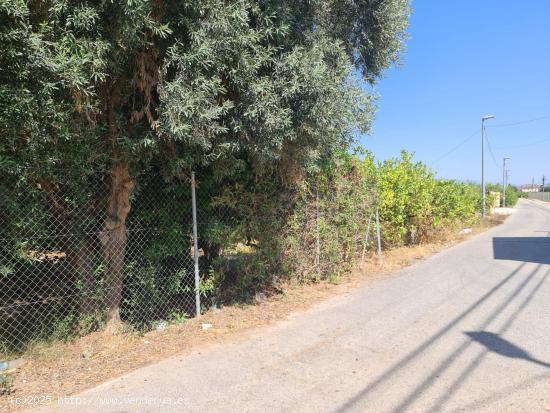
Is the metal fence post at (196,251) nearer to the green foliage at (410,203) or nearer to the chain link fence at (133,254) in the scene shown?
the chain link fence at (133,254)

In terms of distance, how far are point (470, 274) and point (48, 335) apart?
8218 millimetres

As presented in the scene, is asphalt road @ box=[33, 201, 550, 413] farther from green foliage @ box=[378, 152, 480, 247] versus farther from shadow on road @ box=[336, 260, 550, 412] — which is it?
green foliage @ box=[378, 152, 480, 247]

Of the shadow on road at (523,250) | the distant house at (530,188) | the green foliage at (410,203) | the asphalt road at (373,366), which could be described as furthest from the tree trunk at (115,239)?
the distant house at (530,188)

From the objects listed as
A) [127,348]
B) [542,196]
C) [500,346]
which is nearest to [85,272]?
[127,348]

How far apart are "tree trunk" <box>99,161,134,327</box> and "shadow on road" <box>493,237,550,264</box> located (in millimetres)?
10271

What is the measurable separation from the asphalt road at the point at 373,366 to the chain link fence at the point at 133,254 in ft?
4.30

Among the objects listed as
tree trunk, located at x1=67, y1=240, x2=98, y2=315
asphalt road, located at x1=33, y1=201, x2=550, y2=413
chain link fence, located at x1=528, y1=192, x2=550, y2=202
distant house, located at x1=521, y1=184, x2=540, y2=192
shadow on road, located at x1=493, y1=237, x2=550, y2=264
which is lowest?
asphalt road, located at x1=33, y1=201, x2=550, y2=413

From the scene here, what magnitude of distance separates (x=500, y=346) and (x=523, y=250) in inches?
399

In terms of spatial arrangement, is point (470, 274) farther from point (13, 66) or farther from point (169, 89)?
point (13, 66)

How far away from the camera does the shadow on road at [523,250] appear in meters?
11.5

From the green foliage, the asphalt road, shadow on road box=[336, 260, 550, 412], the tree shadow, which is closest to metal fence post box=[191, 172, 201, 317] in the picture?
the asphalt road

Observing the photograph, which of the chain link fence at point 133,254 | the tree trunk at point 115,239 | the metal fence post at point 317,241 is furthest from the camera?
the metal fence post at point 317,241

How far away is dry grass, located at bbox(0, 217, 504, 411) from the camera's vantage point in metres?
3.90

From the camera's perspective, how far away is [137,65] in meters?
4.36
